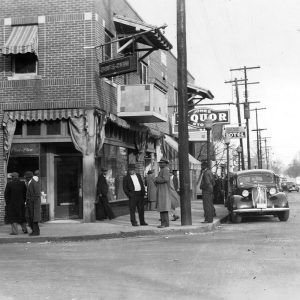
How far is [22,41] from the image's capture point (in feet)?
51.7

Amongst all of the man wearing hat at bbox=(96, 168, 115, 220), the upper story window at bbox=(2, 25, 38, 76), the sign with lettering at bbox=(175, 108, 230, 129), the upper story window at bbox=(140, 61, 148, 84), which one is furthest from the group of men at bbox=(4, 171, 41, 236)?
the sign with lettering at bbox=(175, 108, 230, 129)

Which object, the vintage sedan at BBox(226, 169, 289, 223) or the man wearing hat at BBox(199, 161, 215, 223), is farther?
the vintage sedan at BBox(226, 169, 289, 223)

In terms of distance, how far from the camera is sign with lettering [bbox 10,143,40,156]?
16.1 meters

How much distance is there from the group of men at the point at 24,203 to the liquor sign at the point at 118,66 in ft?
13.7

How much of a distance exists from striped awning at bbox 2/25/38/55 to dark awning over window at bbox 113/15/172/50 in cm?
326

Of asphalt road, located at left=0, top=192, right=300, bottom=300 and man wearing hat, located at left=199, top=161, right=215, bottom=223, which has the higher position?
man wearing hat, located at left=199, top=161, right=215, bottom=223

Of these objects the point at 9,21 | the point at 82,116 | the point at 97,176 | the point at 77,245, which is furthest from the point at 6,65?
the point at 77,245

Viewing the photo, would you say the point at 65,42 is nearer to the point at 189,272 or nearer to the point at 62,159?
the point at 62,159

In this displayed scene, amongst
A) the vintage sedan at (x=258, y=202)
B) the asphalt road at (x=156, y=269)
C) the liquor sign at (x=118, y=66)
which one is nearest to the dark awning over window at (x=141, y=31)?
the liquor sign at (x=118, y=66)

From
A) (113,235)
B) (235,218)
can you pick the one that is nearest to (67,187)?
(113,235)

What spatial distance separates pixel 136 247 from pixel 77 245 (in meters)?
1.56

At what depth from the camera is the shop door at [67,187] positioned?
16.6 m

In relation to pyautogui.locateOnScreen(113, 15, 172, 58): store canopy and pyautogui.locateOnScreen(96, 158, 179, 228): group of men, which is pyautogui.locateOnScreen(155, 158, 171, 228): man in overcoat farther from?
pyautogui.locateOnScreen(113, 15, 172, 58): store canopy

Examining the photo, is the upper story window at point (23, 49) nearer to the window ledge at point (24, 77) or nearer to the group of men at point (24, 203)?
the window ledge at point (24, 77)
